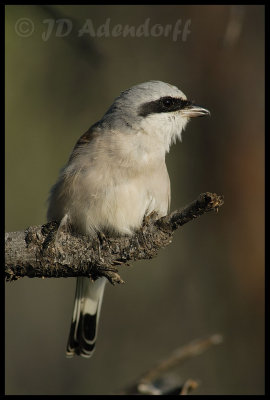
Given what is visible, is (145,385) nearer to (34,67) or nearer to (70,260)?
(70,260)

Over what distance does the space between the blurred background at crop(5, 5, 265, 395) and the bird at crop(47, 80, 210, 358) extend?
1.60 m

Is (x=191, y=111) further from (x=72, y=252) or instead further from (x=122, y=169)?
(x=72, y=252)

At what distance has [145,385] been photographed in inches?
114

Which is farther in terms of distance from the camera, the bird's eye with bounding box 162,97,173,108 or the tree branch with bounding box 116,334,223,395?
the bird's eye with bounding box 162,97,173,108

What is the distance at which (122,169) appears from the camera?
12.8 feet

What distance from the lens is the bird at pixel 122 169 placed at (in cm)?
380

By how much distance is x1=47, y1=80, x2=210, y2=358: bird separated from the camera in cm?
380

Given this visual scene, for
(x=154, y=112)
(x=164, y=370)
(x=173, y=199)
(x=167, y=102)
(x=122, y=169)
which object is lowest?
(x=164, y=370)

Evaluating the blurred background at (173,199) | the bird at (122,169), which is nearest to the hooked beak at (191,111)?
the bird at (122,169)

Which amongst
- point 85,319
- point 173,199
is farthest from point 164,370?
point 173,199

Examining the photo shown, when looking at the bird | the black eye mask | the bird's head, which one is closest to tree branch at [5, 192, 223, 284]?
the bird

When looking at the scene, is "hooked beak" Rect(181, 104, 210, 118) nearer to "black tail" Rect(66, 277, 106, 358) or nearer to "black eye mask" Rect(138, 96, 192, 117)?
"black eye mask" Rect(138, 96, 192, 117)

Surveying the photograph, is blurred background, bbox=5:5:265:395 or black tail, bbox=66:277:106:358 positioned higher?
blurred background, bbox=5:5:265:395

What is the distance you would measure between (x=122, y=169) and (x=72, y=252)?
2.81ft
